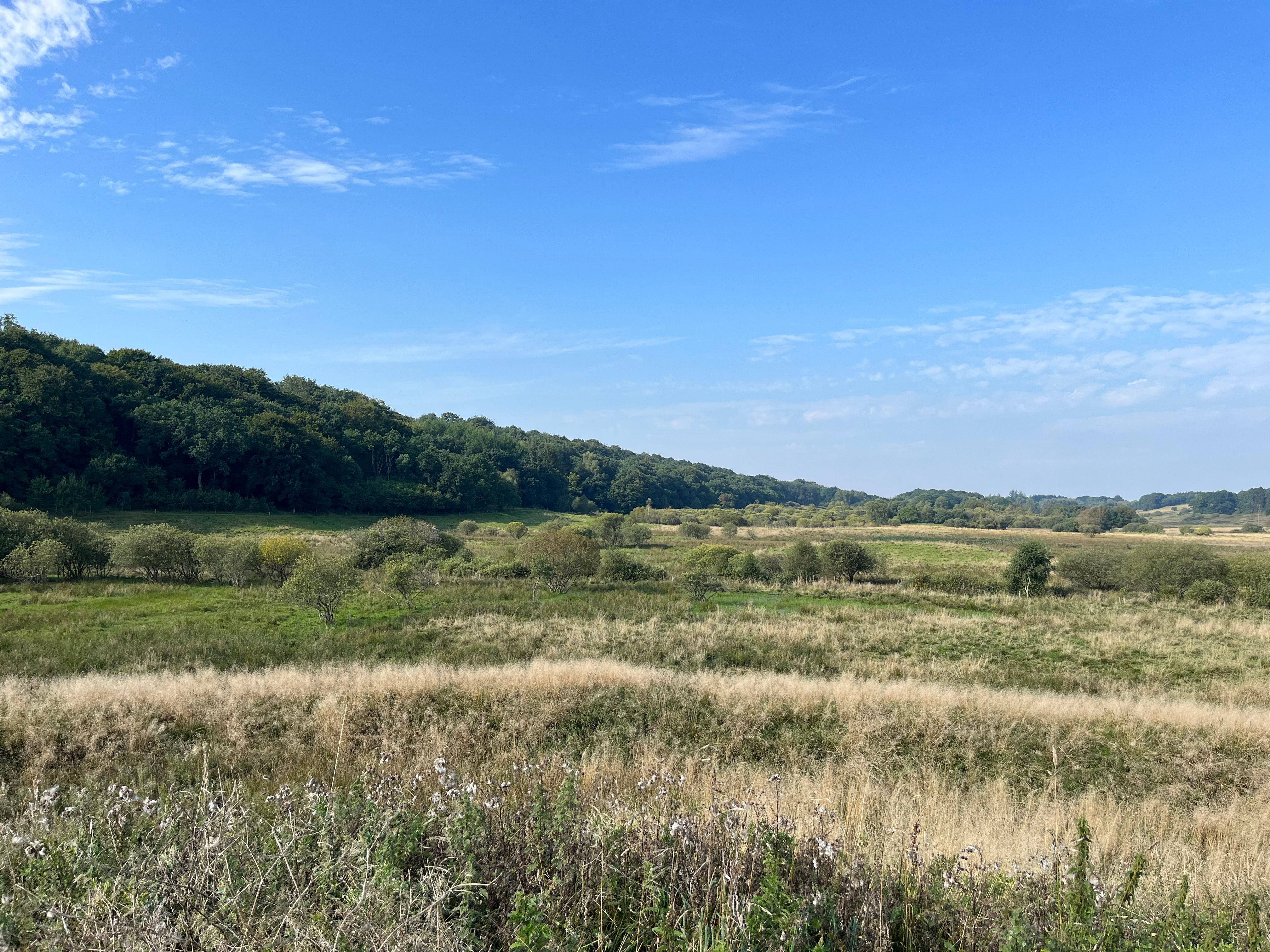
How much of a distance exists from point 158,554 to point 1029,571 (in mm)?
44132

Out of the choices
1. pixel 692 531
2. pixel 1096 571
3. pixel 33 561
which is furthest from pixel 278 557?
Result: pixel 692 531

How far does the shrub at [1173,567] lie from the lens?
35656 mm

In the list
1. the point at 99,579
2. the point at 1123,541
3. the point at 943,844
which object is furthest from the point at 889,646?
the point at 1123,541

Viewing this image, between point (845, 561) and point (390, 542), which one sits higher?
point (390, 542)

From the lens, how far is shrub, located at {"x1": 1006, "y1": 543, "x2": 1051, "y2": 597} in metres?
36.3

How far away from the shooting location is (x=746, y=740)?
9.91 m

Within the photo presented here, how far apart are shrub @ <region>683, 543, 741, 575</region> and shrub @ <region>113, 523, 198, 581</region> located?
1033 inches

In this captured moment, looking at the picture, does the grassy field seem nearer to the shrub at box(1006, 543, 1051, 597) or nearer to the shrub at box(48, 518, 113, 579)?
the shrub at box(48, 518, 113, 579)

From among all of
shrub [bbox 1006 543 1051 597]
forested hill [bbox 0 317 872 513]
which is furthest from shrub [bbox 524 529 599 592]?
forested hill [bbox 0 317 872 513]

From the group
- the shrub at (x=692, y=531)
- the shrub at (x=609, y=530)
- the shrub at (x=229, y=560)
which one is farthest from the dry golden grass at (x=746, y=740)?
the shrub at (x=692, y=531)

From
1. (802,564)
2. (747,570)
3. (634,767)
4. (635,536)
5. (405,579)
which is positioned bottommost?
(747,570)

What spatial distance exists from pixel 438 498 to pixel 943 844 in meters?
84.5

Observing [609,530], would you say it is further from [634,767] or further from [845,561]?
[634,767]

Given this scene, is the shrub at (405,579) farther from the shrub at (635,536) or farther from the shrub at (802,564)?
the shrub at (635,536)
